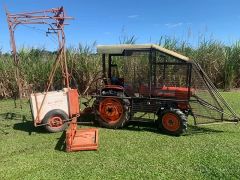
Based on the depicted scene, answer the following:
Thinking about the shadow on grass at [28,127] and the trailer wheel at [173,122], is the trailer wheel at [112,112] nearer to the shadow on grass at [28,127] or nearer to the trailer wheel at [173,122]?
the trailer wheel at [173,122]

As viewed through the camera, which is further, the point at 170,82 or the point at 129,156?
the point at 170,82

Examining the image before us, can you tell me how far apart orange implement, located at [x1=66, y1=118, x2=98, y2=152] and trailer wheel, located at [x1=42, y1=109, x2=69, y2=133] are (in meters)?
0.35

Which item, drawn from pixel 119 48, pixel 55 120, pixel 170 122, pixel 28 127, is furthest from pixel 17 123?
pixel 170 122

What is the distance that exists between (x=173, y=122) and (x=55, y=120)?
2822mm

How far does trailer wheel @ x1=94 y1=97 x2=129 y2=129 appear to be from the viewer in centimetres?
778

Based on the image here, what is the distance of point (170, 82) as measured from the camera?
7.64 m

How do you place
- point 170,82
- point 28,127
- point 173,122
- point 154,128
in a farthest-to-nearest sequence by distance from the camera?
point 28,127, point 154,128, point 170,82, point 173,122

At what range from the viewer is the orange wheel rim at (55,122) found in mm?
7590

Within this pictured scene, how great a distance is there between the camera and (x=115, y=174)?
203 inches

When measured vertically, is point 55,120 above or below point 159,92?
below

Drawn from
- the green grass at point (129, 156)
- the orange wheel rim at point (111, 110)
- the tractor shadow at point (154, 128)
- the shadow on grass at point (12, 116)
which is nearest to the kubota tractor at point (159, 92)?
the orange wheel rim at point (111, 110)

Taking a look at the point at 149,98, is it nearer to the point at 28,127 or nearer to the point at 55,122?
the point at 55,122

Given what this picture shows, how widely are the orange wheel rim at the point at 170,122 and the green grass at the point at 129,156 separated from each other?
0.26 m

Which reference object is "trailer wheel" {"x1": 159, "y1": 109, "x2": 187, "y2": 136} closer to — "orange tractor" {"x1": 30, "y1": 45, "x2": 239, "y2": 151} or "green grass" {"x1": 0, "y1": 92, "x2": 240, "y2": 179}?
"orange tractor" {"x1": 30, "y1": 45, "x2": 239, "y2": 151}
